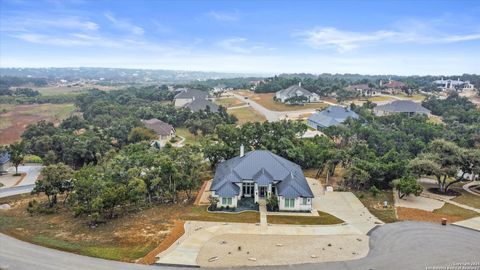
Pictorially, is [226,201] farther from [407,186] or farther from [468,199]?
[468,199]

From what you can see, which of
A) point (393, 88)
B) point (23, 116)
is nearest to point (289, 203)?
point (23, 116)

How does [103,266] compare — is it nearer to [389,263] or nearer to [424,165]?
[389,263]

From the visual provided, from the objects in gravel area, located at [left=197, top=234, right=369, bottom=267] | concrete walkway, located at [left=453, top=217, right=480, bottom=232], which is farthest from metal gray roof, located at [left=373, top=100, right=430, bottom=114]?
gravel area, located at [left=197, top=234, right=369, bottom=267]

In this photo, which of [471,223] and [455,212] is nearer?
[471,223]

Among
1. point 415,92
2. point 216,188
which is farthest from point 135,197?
point 415,92

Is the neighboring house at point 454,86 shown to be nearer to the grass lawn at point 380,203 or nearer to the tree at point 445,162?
the tree at point 445,162

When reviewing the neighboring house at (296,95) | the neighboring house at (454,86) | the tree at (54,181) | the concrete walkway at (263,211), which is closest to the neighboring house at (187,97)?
the neighboring house at (296,95)
